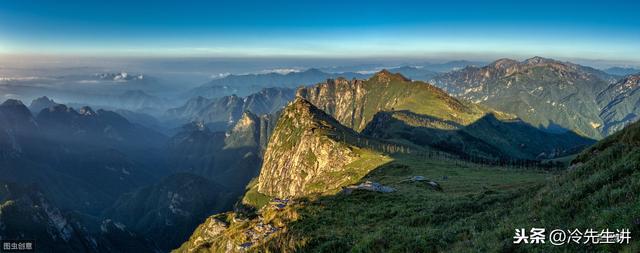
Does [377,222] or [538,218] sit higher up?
[538,218]

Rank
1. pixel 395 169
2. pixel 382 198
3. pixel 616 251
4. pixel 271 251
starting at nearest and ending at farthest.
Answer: pixel 616 251 → pixel 271 251 → pixel 382 198 → pixel 395 169

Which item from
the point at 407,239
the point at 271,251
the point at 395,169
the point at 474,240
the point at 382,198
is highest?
the point at 474,240

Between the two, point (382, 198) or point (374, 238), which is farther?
point (382, 198)

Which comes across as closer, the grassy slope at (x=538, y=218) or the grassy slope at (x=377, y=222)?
the grassy slope at (x=538, y=218)

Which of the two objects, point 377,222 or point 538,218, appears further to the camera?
point 377,222

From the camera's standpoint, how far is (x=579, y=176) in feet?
103

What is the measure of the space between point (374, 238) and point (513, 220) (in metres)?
9.51

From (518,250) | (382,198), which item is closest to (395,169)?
(382,198)

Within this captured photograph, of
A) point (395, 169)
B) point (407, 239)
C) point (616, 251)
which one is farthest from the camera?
point (395, 169)

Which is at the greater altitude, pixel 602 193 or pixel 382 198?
pixel 602 193

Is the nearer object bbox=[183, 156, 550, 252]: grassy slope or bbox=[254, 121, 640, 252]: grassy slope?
bbox=[254, 121, 640, 252]: grassy slope

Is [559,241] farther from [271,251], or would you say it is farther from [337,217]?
[337,217]

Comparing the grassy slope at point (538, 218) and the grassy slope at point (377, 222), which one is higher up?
the grassy slope at point (538, 218)

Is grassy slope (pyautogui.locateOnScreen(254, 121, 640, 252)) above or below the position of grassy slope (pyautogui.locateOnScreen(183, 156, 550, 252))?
above
